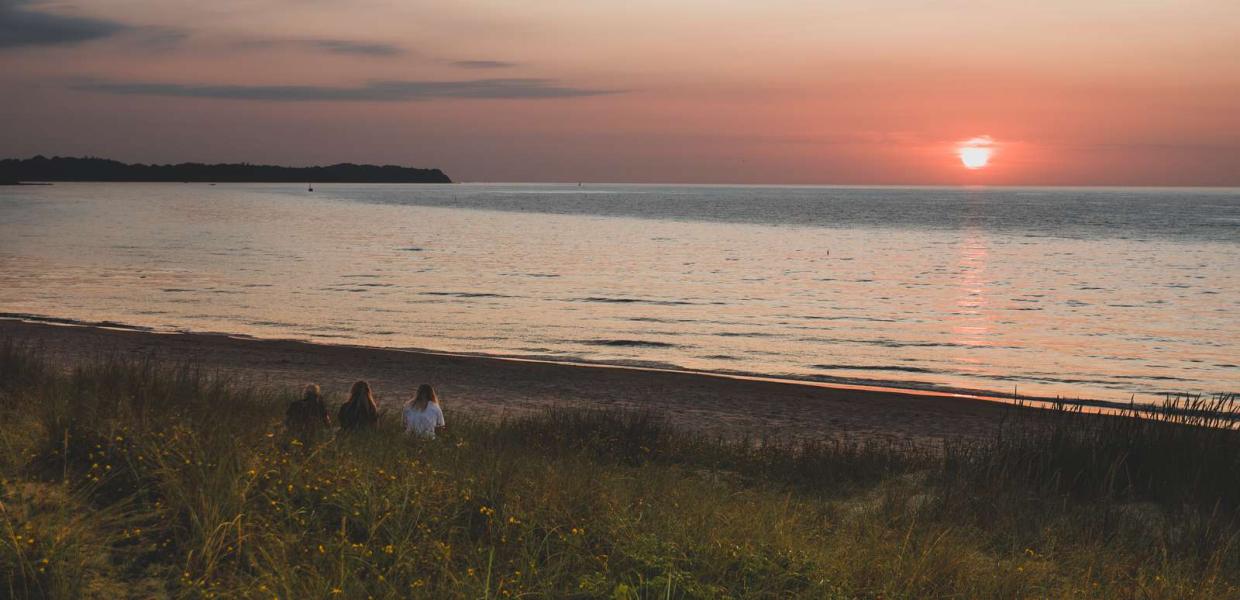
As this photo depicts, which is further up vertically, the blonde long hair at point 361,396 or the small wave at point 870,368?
the blonde long hair at point 361,396

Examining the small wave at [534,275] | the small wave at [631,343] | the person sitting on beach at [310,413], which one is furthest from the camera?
the small wave at [534,275]

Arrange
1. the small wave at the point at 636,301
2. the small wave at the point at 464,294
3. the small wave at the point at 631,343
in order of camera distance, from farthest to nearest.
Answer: the small wave at the point at 464,294
the small wave at the point at 636,301
the small wave at the point at 631,343

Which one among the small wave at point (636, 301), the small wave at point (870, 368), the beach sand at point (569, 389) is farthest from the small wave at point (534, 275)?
the small wave at point (870, 368)

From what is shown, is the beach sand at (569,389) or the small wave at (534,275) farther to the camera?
the small wave at (534,275)

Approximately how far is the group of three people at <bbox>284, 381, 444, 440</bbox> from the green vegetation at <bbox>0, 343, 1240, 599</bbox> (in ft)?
2.66

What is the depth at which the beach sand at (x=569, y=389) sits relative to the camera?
17.6 meters

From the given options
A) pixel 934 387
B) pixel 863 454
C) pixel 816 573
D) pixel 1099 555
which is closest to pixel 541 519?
pixel 816 573

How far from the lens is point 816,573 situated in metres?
6.54

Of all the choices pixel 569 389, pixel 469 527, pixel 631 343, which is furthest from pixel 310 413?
pixel 631 343

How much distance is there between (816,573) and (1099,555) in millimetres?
3268

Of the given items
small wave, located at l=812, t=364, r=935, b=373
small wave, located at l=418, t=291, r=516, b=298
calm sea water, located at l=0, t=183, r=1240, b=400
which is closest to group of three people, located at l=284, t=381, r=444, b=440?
calm sea water, located at l=0, t=183, r=1240, b=400

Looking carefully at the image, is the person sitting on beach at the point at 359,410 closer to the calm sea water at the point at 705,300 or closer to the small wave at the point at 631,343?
the calm sea water at the point at 705,300

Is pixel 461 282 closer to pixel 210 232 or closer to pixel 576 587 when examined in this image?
pixel 576 587

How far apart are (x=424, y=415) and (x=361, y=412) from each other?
0.78 metres
